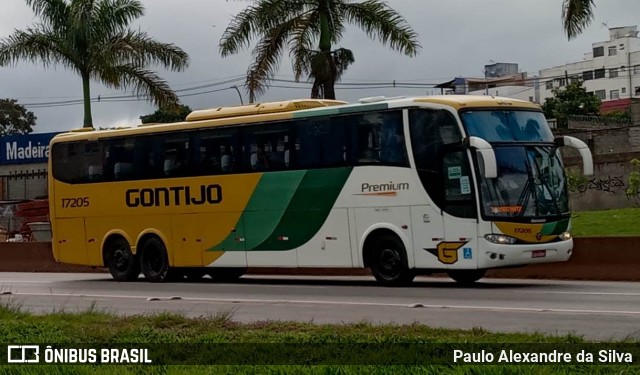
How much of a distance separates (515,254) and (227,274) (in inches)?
333

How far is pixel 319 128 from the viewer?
20625mm

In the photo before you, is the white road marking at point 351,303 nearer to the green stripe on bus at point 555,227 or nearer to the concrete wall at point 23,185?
the green stripe on bus at point 555,227

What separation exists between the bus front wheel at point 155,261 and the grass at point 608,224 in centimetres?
1020

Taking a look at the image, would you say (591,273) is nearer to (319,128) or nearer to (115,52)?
(319,128)

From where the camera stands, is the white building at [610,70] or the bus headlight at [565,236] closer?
the bus headlight at [565,236]

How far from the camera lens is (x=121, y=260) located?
969 inches

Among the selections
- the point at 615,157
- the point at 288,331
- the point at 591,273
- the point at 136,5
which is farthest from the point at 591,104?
the point at 288,331

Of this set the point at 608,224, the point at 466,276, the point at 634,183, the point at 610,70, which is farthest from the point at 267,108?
the point at 610,70

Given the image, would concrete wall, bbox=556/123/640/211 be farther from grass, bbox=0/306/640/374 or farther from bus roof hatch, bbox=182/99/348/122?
grass, bbox=0/306/640/374

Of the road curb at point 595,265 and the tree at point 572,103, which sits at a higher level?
the tree at point 572,103

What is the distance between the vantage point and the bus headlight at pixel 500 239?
60.4 feet

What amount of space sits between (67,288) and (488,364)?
16119mm

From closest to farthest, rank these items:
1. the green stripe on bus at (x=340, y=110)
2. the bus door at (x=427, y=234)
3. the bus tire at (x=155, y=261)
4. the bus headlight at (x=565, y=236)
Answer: the bus door at (x=427, y=234)
the bus headlight at (x=565, y=236)
the green stripe on bus at (x=340, y=110)
the bus tire at (x=155, y=261)

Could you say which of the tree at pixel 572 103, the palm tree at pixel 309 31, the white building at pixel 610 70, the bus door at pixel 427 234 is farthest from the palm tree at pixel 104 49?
the white building at pixel 610 70
